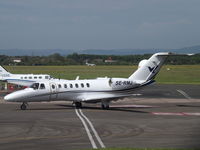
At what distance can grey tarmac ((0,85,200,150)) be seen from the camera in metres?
19.5

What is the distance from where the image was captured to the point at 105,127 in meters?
25.2

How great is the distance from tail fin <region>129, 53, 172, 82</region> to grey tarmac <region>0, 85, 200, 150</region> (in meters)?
2.27

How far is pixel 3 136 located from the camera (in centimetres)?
2156

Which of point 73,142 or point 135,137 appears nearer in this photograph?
point 73,142

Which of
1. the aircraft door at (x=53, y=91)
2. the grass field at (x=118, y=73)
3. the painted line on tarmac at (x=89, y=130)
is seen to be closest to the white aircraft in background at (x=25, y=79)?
the grass field at (x=118, y=73)

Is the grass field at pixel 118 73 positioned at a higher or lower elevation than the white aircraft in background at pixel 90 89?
lower

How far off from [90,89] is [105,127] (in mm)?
11888

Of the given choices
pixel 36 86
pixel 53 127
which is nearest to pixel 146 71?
pixel 36 86

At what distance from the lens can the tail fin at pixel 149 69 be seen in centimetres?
3788

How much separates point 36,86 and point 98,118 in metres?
7.68

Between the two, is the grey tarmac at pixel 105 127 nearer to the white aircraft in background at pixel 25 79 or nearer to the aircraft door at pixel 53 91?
the aircraft door at pixel 53 91

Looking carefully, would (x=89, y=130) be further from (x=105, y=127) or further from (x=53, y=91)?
(x=53, y=91)

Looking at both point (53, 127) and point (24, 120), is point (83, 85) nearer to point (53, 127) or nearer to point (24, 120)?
point (24, 120)

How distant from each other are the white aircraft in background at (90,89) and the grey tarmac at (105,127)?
0.85 meters
